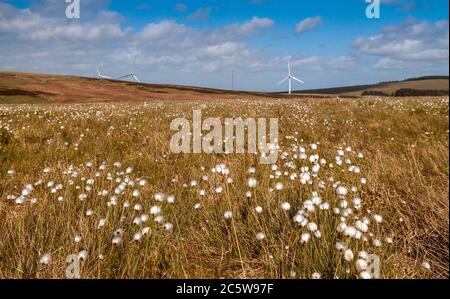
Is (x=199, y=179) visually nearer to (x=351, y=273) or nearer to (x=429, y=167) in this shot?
(x=351, y=273)

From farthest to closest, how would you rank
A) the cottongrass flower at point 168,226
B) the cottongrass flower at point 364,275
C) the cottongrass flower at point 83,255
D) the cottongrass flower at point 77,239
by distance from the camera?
the cottongrass flower at point 168,226
the cottongrass flower at point 77,239
the cottongrass flower at point 83,255
the cottongrass flower at point 364,275

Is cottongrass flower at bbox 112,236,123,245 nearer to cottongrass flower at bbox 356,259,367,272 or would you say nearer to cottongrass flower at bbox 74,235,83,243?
cottongrass flower at bbox 74,235,83,243

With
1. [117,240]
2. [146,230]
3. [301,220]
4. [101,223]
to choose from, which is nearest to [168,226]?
[146,230]

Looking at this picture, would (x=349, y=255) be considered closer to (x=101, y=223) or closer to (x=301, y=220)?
(x=301, y=220)

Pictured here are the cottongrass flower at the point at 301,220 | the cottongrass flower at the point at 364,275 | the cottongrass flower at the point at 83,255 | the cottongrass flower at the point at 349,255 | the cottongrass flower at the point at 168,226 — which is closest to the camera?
the cottongrass flower at the point at 364,275

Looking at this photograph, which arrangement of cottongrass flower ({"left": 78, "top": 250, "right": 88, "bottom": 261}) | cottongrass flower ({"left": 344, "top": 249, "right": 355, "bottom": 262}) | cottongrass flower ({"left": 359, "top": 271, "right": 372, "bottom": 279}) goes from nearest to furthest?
cottongrass flower ({"left": 359, "top": 271, "right": 372, "bottom": 279}) → cottongrass flower ({"left": 344, "top": 249, "right": 355, "bottom": 262}) → cottongrass flower ({"left": 78, "top": 250, "right": 88, "bottom": 261})

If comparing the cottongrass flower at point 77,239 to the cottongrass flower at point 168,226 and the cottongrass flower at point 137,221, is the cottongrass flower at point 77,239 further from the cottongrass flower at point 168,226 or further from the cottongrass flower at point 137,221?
the cottongrass flower at point 168,226

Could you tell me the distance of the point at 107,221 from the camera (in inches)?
142

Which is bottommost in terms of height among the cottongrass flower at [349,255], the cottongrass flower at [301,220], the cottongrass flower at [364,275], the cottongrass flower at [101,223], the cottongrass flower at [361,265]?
the cottongrass flower at [364,275]

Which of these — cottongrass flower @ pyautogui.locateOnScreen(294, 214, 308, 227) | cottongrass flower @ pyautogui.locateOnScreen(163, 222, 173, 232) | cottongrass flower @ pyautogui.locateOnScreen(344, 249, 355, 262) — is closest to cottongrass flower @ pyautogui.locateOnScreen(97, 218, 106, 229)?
cottongrass flower @ pyautogui.locateOnScreen(163, 222, 173, 232)

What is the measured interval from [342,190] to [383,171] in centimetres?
212

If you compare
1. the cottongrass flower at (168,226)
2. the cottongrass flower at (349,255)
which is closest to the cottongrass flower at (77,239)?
the cottongrass flower at (168,226)

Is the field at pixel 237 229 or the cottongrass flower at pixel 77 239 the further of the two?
the cottongrass flower at pixel 77 239
